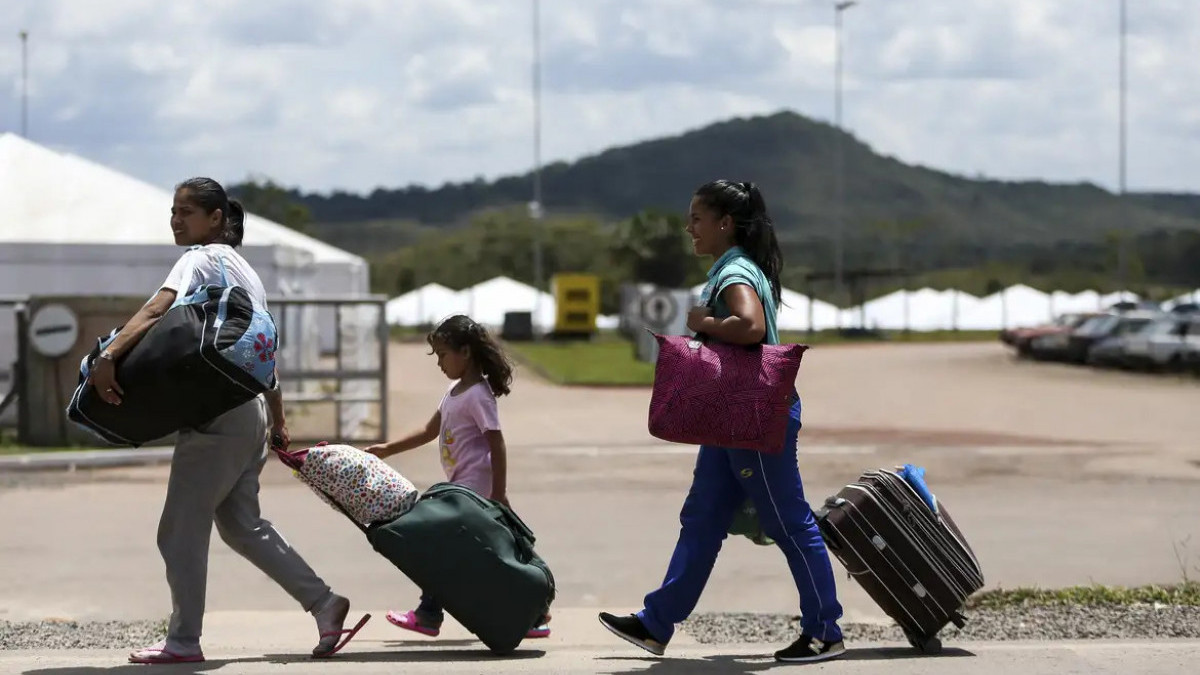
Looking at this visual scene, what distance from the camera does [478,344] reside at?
7016 millimetres

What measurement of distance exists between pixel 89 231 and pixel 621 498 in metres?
11.5

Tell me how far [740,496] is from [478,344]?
1.37m

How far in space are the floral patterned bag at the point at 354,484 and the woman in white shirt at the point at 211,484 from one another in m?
0.19

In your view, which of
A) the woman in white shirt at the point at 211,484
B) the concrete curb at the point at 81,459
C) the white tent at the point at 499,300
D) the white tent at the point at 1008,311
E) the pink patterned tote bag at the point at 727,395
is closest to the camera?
the pink patterned tote bag at the point at 727,395

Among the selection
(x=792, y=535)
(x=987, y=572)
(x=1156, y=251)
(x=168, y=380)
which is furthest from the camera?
(x=1156, y=251)

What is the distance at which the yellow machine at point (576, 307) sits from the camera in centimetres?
5897

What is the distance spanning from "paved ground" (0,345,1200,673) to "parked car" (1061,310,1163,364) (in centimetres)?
1566

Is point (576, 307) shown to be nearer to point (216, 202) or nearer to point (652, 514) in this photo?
point (652, 514)

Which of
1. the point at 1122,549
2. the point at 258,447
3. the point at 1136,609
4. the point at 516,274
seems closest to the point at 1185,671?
the point at 1136,609

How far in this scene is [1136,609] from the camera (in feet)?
25.9

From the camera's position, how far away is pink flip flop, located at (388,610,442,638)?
6.90 meters

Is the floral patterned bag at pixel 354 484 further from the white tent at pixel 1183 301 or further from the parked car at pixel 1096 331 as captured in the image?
the white tent at pixel 1183 301

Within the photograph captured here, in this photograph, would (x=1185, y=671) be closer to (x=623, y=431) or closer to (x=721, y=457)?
(x=721, y=457)

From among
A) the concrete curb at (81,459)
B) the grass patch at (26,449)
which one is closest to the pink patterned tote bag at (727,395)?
the concrete curb at (81,459)
